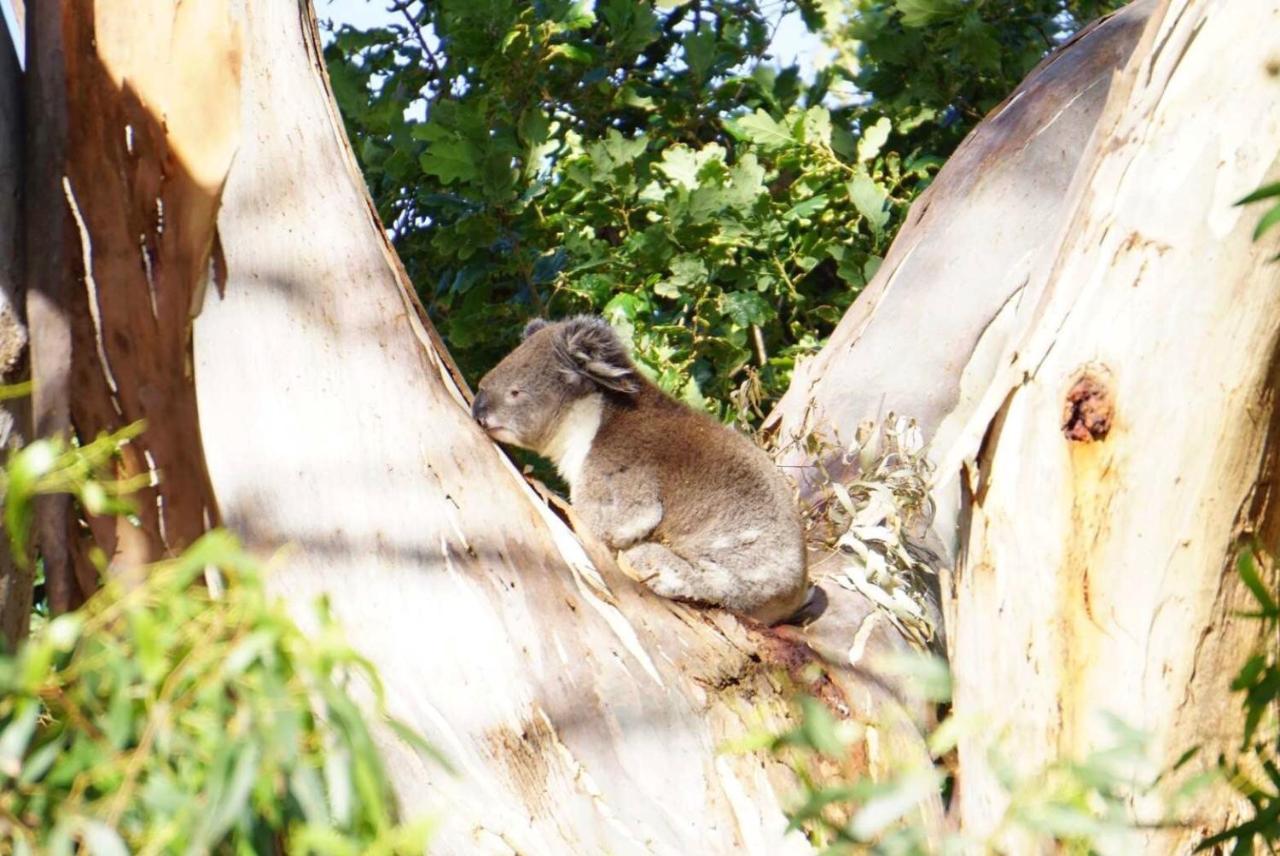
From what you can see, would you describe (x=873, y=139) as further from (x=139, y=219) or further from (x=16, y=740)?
(x=16, y=740)

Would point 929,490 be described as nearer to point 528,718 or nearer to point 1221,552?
point 1221,552

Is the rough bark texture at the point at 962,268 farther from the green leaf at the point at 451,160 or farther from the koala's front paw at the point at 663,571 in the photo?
the green leaf at the point at 451,160

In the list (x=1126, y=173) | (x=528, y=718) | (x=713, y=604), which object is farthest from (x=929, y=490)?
(x=528, y=718)

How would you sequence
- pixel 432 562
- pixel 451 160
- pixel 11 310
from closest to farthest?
1. pixel 11 310
2. pixel 432 562
3. pixel 451 160

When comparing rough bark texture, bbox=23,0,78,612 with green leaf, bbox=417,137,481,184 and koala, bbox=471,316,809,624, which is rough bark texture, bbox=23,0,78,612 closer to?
koala, bbox=471,316,809,624

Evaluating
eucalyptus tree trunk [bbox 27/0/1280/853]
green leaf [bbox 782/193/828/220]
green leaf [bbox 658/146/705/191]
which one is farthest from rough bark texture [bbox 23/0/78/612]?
green leaf [bbox 782/193/828/220]

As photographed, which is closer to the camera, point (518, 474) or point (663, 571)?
point (518, 474)

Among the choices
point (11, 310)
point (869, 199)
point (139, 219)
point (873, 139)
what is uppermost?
point (139, 219)

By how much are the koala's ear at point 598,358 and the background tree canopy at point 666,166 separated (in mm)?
558

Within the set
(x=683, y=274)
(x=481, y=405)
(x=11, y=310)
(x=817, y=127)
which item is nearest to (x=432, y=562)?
(x=11, y=310)

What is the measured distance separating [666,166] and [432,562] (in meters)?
2.24

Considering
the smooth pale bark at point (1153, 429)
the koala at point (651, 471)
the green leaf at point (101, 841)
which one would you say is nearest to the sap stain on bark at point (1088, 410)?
the smooth pale bark at point (1153, 429)

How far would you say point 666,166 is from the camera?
439 centimetres

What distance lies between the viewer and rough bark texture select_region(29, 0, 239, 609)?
2.45 metres
